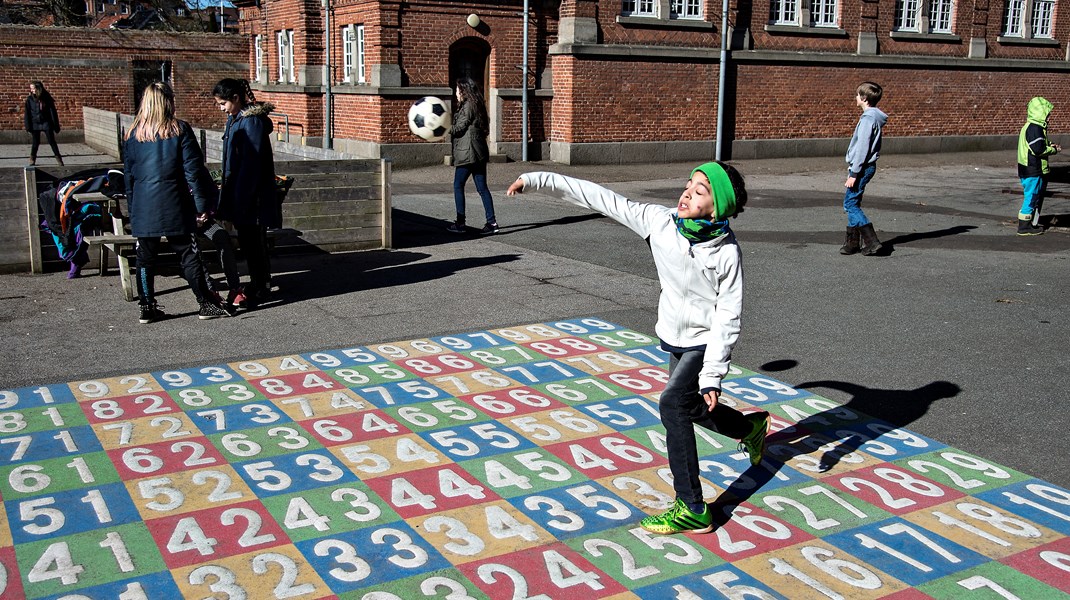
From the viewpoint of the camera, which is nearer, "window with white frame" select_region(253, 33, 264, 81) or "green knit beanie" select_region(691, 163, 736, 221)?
"green knit beanie" select_region(691, 163, 736, 221)

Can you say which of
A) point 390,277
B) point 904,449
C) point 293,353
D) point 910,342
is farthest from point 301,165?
point 904,449

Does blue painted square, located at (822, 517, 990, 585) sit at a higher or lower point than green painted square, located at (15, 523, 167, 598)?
lower

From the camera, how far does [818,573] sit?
4.35m

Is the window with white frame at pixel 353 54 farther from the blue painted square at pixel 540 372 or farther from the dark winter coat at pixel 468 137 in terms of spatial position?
the blue painted square at pixel 540 372

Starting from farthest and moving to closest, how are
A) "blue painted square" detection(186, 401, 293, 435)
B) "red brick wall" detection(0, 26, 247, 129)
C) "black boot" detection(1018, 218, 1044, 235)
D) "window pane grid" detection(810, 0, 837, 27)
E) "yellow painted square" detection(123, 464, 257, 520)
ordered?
"red brick wall" detection(0, 26, 247, 129)
"window pane grid" detection(810, 0, 837, 27)
"black boot" detection(1018, 218, 1044, 235)
"blue painted square" detection(186, 401, 293, 435)
"yellow painted square" detection(123, 464, 257, 520)

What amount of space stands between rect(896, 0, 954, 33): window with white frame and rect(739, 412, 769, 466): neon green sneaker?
2567 centimetres

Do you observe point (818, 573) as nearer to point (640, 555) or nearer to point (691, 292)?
point (640, 555)

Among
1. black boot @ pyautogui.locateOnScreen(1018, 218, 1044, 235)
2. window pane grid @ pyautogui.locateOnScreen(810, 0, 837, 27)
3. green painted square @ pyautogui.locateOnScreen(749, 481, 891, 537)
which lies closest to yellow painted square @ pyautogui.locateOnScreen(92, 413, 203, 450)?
green painted square @ pyautogui.locateOnScreen(749, 481, 891, 537)

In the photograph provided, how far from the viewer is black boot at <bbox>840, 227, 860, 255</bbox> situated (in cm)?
1217

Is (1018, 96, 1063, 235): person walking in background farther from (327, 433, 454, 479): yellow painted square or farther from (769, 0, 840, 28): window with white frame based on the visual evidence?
(769, 0, 840, 28): window with white frame

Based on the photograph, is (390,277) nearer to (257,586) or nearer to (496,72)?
(257,586)

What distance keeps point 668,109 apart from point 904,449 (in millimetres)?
19940

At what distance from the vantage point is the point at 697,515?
4.67 metres

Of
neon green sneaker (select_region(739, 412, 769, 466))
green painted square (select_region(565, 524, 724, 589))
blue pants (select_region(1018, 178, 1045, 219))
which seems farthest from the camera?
blue pants (select_region(1018, 178, 1045, 219))
